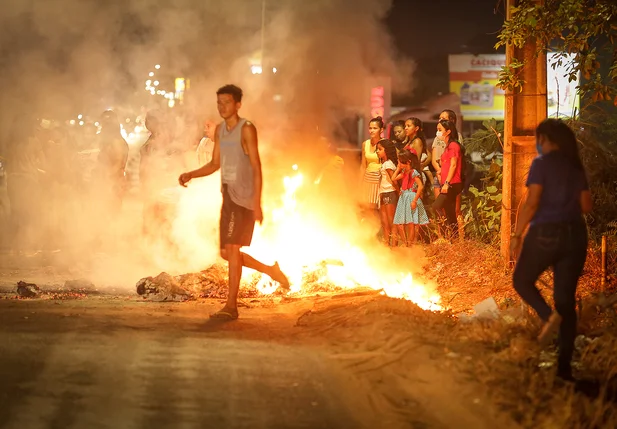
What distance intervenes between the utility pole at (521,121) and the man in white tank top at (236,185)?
139 inches

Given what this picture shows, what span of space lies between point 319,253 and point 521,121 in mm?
2872

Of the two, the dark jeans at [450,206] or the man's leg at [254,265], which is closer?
the man's leg at [254,265]

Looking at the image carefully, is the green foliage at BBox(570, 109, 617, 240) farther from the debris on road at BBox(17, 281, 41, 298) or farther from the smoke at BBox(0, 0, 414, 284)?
the debris on road at BBox(17, 281, 41, 298)

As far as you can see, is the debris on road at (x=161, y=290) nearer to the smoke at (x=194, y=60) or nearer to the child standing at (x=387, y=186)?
the smoke at (x=194, y=60)

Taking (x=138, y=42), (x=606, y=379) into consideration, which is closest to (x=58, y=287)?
(x=138, y=42)

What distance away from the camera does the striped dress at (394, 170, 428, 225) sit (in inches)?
422

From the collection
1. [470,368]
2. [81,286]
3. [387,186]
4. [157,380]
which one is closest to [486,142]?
[387,186]

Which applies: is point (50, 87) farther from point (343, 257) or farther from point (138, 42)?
point (343, 257)

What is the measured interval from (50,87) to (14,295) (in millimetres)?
6126

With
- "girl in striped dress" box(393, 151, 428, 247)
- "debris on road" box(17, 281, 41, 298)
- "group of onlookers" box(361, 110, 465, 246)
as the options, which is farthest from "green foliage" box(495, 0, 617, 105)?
"debris on road" box(17, 281, 41, 298)

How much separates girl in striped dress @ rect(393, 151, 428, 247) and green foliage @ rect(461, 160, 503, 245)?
2.73 feet

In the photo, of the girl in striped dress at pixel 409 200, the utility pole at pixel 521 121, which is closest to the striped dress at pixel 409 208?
the girl in striped dress at pixel 409 200

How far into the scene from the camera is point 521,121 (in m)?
9.19

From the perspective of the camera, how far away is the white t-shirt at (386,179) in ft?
35.7
